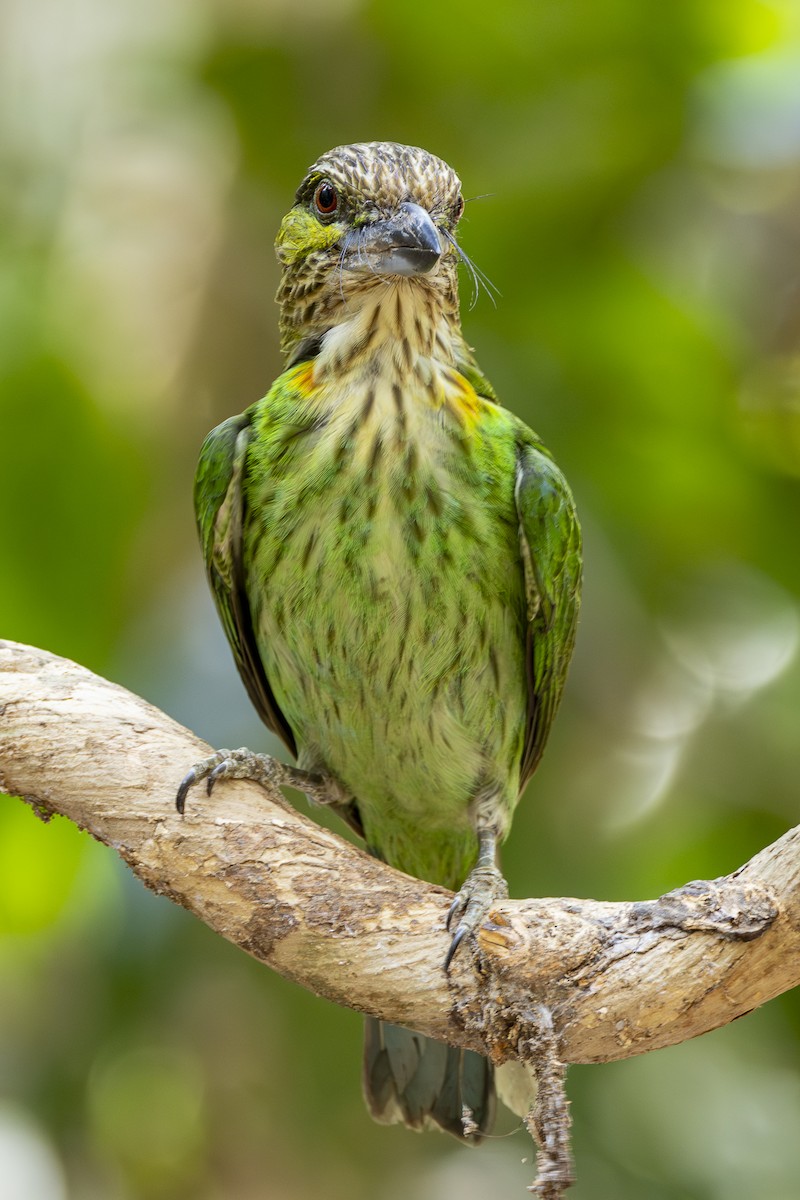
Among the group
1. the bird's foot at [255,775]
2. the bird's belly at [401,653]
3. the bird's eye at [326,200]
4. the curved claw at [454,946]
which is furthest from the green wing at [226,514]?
the curved claw at [454,946]

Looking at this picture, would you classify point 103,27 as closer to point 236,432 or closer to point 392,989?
point 236,432

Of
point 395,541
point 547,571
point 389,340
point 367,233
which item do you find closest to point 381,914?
point 395,541

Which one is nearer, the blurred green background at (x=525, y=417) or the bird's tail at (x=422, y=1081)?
the bird's tail at (x=422, y=1081)

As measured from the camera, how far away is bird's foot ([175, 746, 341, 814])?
2822 millimetres

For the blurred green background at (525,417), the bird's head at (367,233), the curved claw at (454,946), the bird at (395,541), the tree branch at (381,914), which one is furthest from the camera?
the blurred green background at (525,417)

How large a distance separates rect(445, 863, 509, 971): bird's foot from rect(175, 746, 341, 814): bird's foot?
48 cm

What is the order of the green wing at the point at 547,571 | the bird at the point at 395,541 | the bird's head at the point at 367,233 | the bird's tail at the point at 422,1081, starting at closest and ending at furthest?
the bird's head at the point at 367,233 < the bird at the point at 395,541 < the green wing at the point at 547,571 < the bird's tail at the point at 422,1081

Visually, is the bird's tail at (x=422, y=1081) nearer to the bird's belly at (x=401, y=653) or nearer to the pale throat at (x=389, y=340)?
the bird's belly at (x=401, y=653)

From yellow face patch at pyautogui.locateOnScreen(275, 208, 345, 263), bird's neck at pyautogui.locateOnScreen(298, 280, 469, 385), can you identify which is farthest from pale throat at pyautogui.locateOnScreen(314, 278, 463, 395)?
yellow face patch at pyautogui.locateOnScreen(275, 208, 345, 263)

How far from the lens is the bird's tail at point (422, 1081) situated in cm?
360

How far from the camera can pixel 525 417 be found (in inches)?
182

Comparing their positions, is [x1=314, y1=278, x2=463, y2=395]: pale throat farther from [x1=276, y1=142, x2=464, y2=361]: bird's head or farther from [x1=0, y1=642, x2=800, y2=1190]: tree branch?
[x1=0, y1=642, x2=800, y2=1190]: tree branch

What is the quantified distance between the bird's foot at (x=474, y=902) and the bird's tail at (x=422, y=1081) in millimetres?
619

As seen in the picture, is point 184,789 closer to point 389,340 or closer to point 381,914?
point 381,914
